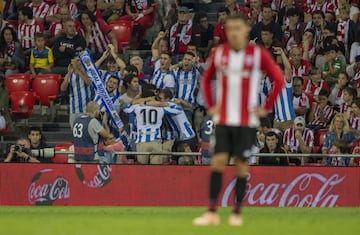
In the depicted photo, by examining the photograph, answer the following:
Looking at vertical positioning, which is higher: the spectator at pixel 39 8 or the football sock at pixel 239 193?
the spectator at pixel 39 8

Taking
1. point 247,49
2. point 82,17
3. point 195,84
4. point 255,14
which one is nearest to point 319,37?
point 255,14

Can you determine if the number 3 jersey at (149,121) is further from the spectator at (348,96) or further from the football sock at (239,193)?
the football sock at (239,193)

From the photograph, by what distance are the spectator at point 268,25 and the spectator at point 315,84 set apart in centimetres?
112

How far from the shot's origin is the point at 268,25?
2289 centimetres

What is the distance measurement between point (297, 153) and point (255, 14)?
13.9 feet

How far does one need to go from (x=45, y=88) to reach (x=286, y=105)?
17.1 feet

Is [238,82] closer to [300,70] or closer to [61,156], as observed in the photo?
[61,156]

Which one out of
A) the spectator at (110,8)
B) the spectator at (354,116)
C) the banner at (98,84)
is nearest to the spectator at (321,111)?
the spectator at (354,116)

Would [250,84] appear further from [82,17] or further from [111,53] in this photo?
[82,17]

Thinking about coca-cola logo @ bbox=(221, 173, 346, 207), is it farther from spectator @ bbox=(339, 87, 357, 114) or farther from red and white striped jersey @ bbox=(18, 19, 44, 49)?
red and white striped jersey @ bbox=(18, 19, 44, 49)

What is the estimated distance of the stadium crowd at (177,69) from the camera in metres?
20.8

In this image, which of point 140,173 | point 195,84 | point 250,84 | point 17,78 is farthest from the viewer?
point 17,78

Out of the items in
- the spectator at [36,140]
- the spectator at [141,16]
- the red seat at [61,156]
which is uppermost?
the spectator at [141,16]

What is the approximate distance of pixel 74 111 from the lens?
74.6 ft
